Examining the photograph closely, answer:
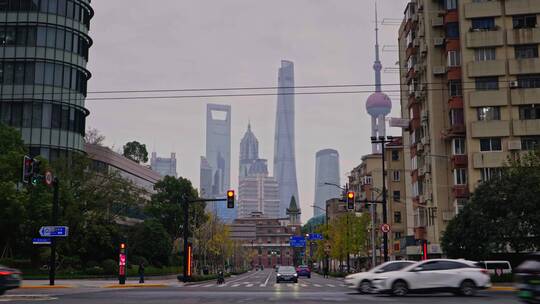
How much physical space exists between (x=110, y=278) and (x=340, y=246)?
39308mm

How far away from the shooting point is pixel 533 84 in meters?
55.5

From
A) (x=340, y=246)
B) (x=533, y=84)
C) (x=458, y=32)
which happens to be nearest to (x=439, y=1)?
(x=458, y=32)

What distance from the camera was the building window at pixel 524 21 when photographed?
186 feet

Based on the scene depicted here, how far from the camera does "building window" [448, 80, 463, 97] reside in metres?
57.1

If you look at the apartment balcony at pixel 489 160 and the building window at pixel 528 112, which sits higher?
the building window at pixel 528 112

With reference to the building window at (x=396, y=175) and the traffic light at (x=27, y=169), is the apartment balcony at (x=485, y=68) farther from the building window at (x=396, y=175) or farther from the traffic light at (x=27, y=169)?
the traffic light at (x=27, y=169)

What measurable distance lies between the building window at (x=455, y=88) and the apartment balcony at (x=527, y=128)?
6024 millimetres

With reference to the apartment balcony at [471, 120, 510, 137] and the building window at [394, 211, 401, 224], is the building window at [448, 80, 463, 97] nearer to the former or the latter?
the apartment balcony at [471, 120, 510, 137]

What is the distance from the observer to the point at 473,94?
5550cm

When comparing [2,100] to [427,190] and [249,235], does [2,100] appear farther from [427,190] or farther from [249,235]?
[249,235]

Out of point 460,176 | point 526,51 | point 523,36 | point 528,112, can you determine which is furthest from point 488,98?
point 460,176

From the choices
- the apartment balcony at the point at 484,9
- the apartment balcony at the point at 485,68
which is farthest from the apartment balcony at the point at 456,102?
the apartment balcony at the point at 484,9

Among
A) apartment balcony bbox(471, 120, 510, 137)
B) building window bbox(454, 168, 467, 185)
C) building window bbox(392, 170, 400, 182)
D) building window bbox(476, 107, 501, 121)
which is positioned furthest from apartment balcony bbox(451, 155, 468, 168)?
building window bbox(392, 170, 400, 182)

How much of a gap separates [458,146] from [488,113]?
13.6 ft
